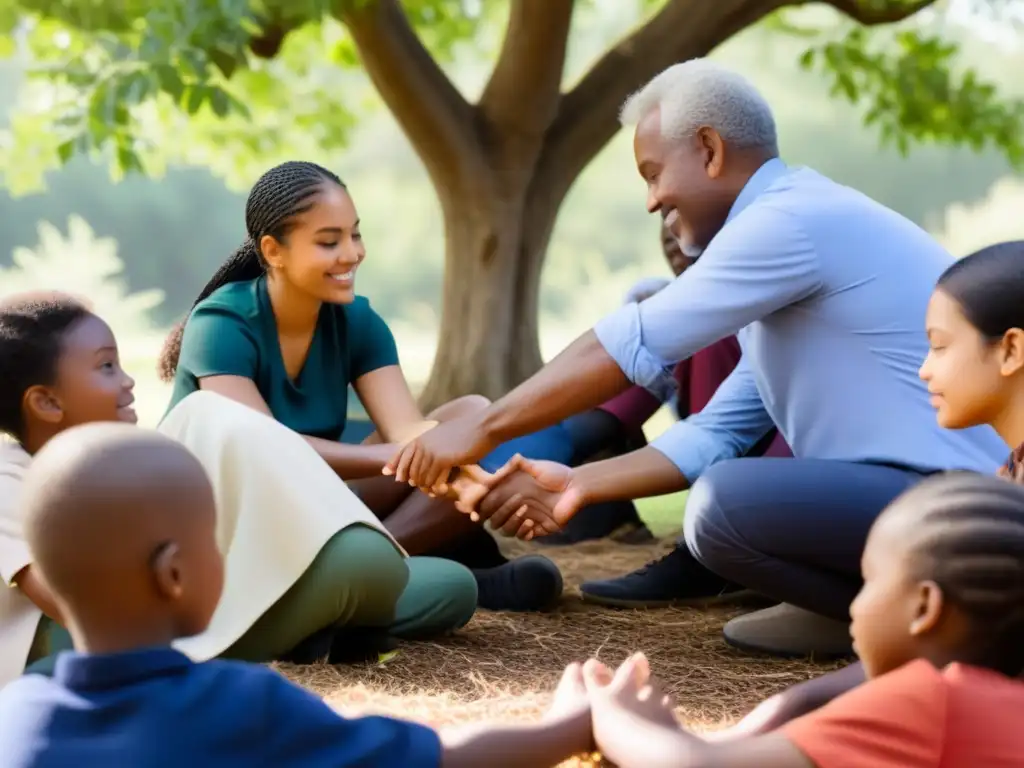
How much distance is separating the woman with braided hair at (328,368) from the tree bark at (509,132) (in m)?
3.25

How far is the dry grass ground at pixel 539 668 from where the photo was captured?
274 centimetres

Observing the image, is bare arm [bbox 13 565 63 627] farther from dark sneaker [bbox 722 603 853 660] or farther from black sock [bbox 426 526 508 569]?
dark sneaker [bbox 722 603 853 660]

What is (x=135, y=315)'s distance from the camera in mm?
22094

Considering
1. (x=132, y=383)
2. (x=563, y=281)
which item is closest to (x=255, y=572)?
(x=132, y=383)

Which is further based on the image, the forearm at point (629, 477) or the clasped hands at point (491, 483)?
the forearm at point (629, 477)

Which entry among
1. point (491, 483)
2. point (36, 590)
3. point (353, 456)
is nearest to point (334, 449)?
point (353, 456)

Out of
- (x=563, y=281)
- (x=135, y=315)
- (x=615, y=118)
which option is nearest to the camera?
(x=615, y=118)

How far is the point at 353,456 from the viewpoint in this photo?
3705mm

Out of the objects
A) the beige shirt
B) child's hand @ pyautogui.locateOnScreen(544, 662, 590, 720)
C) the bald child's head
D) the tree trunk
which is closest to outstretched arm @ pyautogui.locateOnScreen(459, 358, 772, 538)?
the beige shirt

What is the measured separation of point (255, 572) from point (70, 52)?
6.24m

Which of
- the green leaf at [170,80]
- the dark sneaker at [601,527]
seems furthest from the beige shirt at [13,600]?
the green leaf at [170,80]

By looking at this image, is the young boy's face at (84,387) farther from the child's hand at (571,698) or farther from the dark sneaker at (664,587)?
the dark sneaker at (664,587)

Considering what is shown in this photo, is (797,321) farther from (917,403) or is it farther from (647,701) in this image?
(647,701)

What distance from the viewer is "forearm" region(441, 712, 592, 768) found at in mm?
1710
